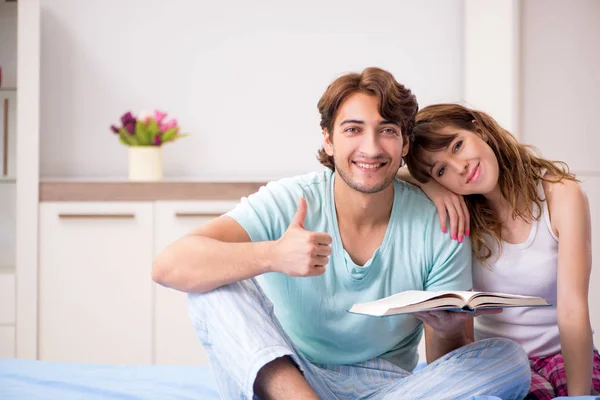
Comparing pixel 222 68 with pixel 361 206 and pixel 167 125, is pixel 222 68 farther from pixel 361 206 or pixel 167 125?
pixel 361 206

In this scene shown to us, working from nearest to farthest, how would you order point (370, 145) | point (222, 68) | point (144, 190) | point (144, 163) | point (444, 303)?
point (444, 303) < point (370, 145) < point (144, 190) < point (144, 163) < point (222, 68)

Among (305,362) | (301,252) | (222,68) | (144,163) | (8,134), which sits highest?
(222,68)

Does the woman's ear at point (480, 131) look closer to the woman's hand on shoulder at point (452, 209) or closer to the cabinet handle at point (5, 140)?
the woman's hand on shoulder at point (452, 209)

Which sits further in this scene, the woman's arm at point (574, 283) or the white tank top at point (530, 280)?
the white tank top at point (530, 280)

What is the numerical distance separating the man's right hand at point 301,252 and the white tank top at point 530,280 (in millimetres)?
553

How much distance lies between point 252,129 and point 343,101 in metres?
1.86

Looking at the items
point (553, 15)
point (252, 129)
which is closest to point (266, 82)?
point (252, 129)

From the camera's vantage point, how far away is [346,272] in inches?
72.8

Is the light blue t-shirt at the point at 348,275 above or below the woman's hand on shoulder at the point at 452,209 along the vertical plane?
below

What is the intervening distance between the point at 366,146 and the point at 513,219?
1.50ft

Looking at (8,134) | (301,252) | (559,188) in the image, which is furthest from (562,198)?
(8,134)

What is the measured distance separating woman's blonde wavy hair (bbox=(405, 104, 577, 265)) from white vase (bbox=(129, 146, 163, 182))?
1.63 metres

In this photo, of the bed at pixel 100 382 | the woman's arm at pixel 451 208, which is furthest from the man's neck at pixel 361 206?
the bed at pixel 100 382

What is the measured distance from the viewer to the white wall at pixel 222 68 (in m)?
3.64
